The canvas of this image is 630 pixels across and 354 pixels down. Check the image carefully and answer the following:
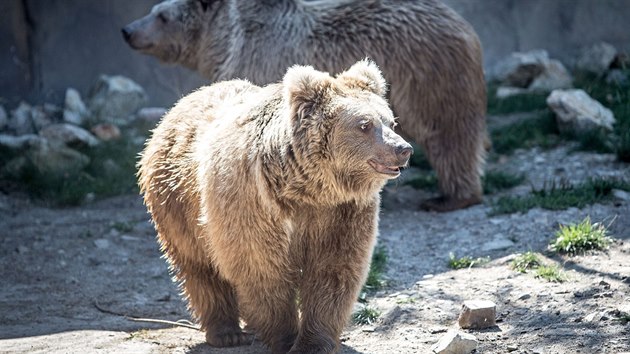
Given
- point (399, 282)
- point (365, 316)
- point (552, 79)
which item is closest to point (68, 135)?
point (399, 282)

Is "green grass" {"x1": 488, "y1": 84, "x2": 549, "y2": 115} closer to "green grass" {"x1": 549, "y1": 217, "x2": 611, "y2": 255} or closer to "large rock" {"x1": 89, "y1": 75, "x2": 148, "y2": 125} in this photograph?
"green grass" {"x1": 549, "y1": 217, "x2": 611, "y2": 255}

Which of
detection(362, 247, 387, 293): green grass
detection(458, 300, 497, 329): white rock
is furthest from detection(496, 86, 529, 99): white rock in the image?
detection(458, 300, 497, 329): white rock

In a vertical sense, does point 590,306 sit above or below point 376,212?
below

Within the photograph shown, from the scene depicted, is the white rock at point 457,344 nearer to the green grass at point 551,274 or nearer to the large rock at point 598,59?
the green grass at point 551,274

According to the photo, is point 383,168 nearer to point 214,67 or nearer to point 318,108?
point 318,108

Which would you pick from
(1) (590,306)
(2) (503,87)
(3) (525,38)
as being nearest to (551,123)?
(2) (503,87)

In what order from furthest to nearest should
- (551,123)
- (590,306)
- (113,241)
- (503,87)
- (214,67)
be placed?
(503,87), (551,123), (214,67), (113,241), (590,306)

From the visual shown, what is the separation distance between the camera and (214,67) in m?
8.49

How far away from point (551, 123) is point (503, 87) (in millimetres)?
1659

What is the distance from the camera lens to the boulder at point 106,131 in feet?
33.0

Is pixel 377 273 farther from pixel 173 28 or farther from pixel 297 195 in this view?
pixel 173 28

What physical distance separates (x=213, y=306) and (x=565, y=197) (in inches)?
126

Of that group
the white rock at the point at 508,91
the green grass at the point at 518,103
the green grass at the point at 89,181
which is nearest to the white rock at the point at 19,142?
the green grass at the point at 89,181

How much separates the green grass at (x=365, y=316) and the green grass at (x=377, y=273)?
1.40 feet
